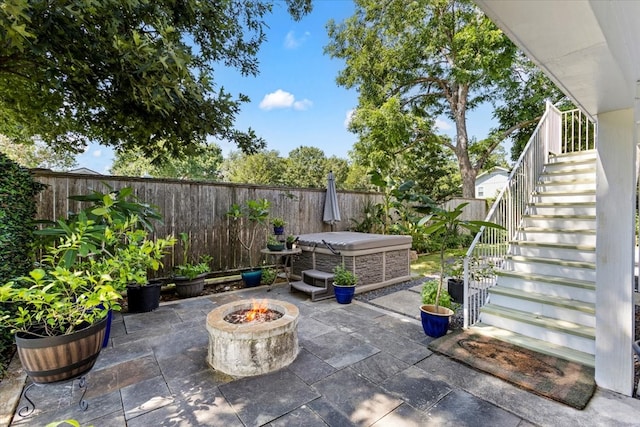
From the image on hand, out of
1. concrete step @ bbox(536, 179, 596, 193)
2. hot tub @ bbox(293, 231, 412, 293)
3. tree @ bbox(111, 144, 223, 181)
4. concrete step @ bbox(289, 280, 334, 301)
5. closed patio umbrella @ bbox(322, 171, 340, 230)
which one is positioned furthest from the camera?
tree @ bbox(111, 144, 223, 181)

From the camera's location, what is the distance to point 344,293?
4.56 meters

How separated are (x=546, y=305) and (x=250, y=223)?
203 inches

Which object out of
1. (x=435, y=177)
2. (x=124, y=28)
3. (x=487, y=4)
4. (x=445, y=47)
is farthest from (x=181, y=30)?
(x=435, y=177)

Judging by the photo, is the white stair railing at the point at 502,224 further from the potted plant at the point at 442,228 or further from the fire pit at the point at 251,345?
the fire pit at the point at 251,345

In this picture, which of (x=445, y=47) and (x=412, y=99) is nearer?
(x=445, y=47)

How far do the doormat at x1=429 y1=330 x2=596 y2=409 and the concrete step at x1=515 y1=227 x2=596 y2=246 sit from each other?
185 centimetres

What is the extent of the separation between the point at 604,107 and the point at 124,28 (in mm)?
4837

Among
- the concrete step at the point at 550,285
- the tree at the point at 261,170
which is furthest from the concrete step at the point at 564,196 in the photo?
the tree at the point at 261,170

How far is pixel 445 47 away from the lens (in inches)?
428

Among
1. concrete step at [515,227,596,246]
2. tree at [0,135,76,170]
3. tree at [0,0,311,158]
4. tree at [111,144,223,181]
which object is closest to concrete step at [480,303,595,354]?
concrete step at [515,227,596,246]

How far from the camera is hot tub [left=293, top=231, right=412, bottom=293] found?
512 cm

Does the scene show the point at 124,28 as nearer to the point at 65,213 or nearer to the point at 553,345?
the point at 65,213

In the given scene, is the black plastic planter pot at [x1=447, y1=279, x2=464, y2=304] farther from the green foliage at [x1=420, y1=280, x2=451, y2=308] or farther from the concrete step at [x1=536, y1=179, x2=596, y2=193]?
the concrete step at [x1=536, y1=179, x2=596, y2=193]

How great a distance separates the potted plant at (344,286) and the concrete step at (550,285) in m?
2.03
